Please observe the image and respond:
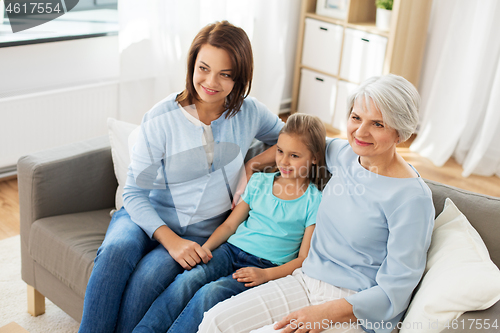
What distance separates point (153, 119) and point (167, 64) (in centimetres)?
174

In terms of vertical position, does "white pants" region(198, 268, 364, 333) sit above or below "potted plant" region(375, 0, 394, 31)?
below

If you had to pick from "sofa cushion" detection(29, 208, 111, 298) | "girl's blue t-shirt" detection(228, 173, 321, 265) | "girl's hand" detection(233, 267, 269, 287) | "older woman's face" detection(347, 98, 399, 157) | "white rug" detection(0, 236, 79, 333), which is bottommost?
"white rug" detection(0, 236, 79, 333)

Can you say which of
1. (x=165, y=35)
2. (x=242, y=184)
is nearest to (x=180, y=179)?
(x=242, y=184)

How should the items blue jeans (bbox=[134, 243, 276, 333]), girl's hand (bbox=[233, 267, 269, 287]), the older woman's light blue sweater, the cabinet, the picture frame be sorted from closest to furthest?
1. the older woman's light blue sweater
2. blue jeans (bbox=[134, 243, 276, 333])
3. girl's hand (bbox=[233, 267, 269, 287])
4. the cabinet
5. the picture frame

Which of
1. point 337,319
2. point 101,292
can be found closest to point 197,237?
point 101,292

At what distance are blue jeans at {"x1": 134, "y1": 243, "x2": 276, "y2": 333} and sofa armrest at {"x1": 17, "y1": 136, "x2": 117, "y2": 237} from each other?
0.63m

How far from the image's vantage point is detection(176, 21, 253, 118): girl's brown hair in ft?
4.86

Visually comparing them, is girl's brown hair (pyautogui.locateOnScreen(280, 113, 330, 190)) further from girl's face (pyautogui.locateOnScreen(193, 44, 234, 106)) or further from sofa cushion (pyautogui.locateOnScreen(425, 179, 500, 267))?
sofa cushion (pyautogui.locateOnScreen(425, 179, 500, 267))

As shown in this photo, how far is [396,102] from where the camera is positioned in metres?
1.21

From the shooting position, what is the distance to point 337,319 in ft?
4.05

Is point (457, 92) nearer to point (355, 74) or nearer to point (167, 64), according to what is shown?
point (355, 74)

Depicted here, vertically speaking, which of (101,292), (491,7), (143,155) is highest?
(491,7)

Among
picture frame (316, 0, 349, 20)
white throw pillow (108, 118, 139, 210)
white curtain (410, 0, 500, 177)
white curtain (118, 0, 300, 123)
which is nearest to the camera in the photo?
white throw pillow (108, 118, 139, 210)

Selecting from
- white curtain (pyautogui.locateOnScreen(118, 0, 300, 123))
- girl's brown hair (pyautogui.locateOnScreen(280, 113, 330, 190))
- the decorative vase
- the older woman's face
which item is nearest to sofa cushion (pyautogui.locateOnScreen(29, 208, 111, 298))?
girl's brown hair (pyautogui.locateOnScreen(280, 113, 330, 190))
